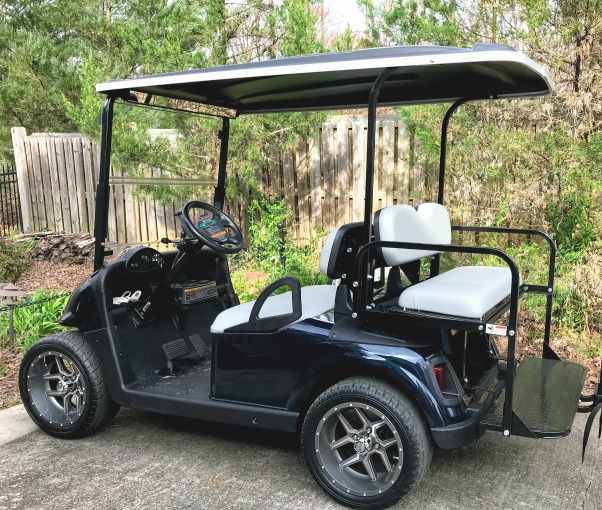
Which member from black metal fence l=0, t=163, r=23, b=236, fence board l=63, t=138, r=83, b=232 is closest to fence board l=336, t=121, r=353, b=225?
fence board l=63, t=138, r=83, b=232

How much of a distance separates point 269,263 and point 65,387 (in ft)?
8.74

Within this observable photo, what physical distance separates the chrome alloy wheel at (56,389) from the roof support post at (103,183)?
56 centimetres

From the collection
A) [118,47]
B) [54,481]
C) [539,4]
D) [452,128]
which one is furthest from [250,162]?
[118,47]

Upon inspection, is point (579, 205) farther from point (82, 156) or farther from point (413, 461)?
point (82, 156)

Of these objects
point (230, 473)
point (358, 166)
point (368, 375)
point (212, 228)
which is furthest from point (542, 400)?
point (358, 166)

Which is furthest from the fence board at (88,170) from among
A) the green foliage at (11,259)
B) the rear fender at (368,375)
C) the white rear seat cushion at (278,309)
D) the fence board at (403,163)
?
the rear fender at (368,375)

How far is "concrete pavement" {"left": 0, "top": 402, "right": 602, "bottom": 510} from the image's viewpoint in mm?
2715

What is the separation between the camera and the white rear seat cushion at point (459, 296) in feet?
8.25

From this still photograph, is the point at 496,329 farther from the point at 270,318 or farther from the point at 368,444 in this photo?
the point at 270,318

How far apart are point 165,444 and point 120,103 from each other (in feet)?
5.96

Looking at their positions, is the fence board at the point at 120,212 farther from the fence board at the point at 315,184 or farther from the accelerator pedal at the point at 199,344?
the accelerator pedal at the point at 199,344

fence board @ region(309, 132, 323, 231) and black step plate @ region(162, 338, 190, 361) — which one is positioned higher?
fence board @ region(309, 132, 323, 231)

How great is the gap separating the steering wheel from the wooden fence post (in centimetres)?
637

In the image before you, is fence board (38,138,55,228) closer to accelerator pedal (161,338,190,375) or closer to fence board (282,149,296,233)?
fence board (282,149,296,233)
